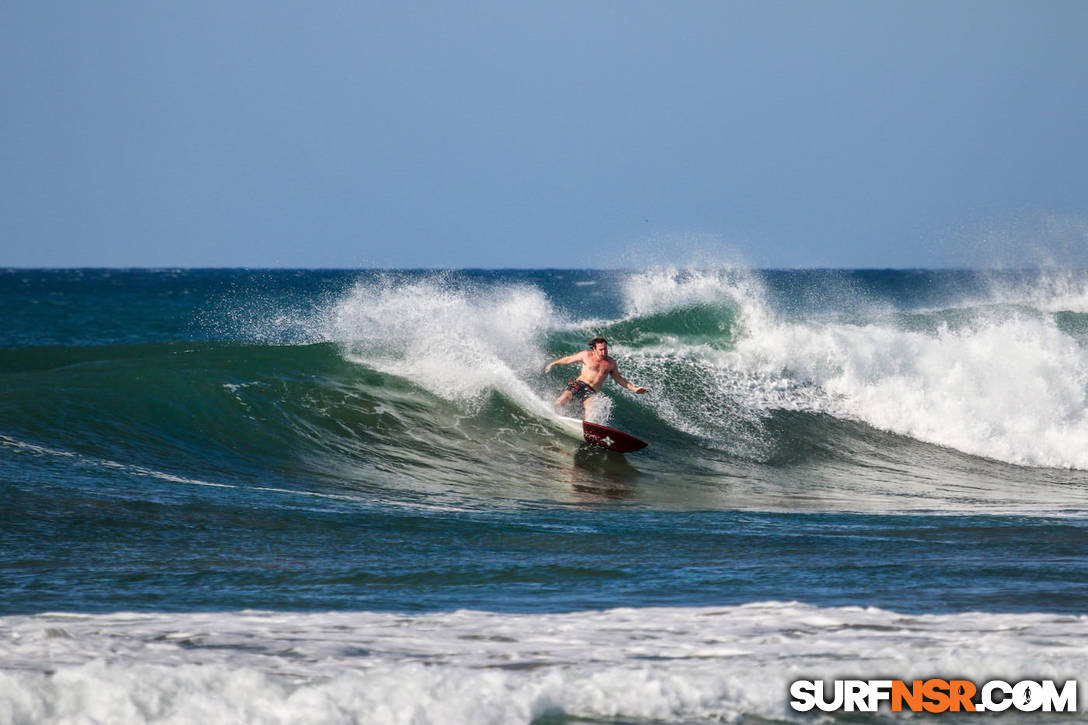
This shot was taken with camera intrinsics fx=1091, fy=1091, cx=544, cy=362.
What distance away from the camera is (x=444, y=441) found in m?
12.8

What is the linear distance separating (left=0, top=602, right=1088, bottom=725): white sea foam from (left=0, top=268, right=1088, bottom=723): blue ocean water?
19 mm

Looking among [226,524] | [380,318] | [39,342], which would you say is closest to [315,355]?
[380,318]

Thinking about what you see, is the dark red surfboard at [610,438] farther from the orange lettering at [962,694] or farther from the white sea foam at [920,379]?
the orange lettering at [962,694]

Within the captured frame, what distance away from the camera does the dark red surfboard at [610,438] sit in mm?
12320

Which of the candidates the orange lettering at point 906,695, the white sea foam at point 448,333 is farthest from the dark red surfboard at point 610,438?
the orange lettering at point 906,695

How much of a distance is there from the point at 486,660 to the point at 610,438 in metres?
7.74

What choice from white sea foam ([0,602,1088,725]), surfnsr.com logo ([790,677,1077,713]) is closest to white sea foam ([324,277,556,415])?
white sea foam ([0,602,1088,725])

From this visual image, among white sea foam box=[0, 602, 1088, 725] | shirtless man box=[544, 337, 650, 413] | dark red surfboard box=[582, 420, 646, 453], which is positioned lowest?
white sea foam box=[0, 602, 1088, 725]

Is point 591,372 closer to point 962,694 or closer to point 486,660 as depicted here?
point 486,660

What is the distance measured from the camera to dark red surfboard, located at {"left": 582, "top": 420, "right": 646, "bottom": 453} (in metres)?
12.3

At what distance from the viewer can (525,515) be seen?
8.80 meters

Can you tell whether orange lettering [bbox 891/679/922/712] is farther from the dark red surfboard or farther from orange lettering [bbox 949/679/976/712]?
the dark red surfboard

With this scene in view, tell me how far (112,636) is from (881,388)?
13526 millimetres

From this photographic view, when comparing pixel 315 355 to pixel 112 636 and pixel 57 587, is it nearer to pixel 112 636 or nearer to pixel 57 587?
pixel 57 587
